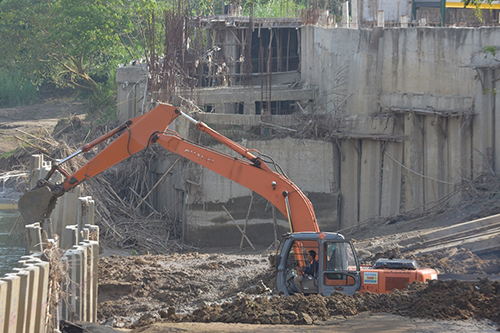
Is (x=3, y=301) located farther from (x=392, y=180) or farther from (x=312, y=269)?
(x=392, y=180)

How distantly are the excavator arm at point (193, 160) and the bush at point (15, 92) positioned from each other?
28.0 metres

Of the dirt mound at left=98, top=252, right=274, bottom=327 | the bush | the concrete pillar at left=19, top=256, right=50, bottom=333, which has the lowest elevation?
the dirt mound at left=98, top=252, right=274, bottom=327

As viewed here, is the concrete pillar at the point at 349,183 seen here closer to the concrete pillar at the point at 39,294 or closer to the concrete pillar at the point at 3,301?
the concrete pillar at the point at 39,294

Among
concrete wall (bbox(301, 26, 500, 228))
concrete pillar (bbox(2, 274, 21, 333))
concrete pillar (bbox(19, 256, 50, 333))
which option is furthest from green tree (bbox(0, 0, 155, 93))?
concrete pillar (bbox(2, 274, 21, 333))

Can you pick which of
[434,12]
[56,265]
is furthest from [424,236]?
[434,12]

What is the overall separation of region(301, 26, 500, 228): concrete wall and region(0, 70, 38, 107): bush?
81.4ft

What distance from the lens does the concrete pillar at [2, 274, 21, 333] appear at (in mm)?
7383

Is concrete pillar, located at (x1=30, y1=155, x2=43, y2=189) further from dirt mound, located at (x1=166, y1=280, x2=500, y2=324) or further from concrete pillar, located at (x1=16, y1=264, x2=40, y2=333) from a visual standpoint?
concrete pillar, located at (x1=16, y1=264, x2=40, y2=333)

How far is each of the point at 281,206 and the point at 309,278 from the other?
191 centimetres

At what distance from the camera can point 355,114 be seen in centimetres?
1911

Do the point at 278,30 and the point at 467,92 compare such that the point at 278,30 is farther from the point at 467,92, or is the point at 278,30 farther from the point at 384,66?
the point at 467,92

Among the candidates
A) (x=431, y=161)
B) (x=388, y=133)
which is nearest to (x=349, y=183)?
(x=388, y=133)

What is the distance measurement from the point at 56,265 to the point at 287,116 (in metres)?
12.0

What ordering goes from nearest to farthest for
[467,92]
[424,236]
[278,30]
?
[424,236] < [467,92] < [278,30]
